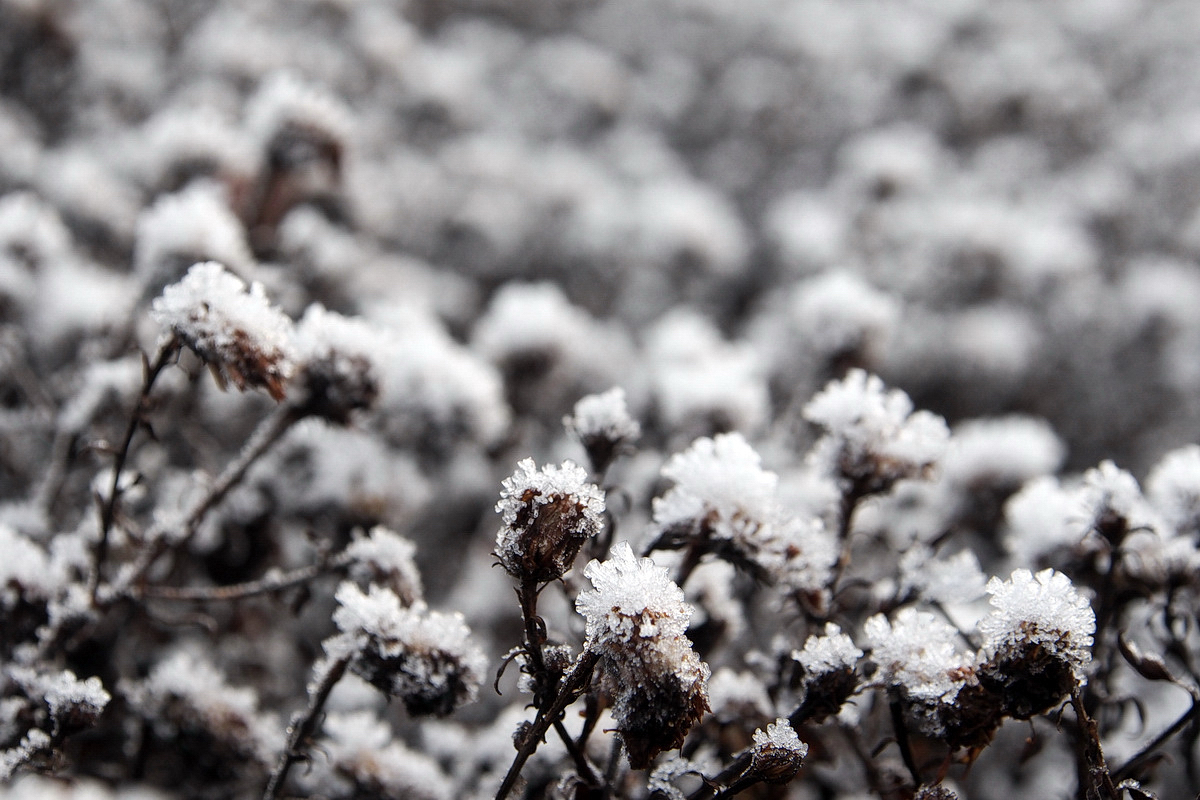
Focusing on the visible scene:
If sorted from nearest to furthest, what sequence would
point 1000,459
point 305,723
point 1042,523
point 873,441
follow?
point 305,723 → point 873,441 → point 1042,523 → point 1000,459

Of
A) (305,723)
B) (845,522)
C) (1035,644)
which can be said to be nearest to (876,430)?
(845,522)

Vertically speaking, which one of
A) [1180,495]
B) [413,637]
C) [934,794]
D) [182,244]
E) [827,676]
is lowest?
[934,794]

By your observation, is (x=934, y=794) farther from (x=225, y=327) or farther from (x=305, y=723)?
(x=225, y=327)

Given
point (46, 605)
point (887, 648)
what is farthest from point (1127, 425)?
point (46, 605)

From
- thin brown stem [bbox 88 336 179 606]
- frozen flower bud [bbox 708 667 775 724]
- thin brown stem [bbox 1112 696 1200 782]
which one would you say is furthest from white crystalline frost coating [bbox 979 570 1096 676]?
thin brown stem [bbox 88 336 179 606]

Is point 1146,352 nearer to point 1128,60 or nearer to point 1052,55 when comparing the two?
point 1052,55

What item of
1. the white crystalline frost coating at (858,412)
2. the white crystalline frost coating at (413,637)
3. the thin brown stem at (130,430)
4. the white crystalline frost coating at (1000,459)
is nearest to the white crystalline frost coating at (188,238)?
the thin brown stem at (130,430)
